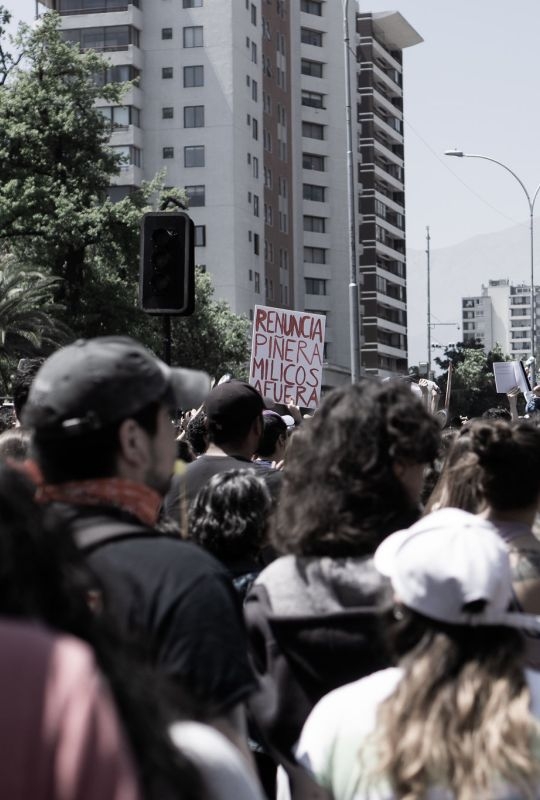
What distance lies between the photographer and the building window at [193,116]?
3302 inches

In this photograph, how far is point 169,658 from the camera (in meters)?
2.46

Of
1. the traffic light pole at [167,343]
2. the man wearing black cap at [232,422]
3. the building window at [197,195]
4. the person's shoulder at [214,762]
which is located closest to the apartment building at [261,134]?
the building window at [197,195]

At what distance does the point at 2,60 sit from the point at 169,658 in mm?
46361

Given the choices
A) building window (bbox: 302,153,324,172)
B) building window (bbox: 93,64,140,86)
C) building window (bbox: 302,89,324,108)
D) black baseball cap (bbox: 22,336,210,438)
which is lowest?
black baseball cap (bbox: 22,336,210,438)

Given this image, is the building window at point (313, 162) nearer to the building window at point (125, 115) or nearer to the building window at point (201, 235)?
the building window at point (125, 115)

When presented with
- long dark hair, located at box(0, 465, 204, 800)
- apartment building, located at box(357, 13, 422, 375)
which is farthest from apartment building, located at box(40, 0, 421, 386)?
long dark hair, located at box(0, 465, 204, 800)

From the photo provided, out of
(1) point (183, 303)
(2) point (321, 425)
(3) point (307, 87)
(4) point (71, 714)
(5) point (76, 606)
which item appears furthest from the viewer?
(3) point (307, 87)

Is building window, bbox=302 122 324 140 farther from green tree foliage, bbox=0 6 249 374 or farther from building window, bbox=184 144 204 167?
green tree foliage, bbox=0 6 249 374

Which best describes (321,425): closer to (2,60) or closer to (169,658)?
(169,658)

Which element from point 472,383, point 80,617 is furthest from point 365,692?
point 472,383

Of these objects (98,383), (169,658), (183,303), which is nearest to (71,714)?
(169,658)

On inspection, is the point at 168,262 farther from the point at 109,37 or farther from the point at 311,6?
the point at 311,6

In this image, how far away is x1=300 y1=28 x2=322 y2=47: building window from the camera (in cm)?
10019

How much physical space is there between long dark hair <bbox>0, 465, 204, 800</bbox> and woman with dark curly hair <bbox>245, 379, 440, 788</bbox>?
179 centimetres
